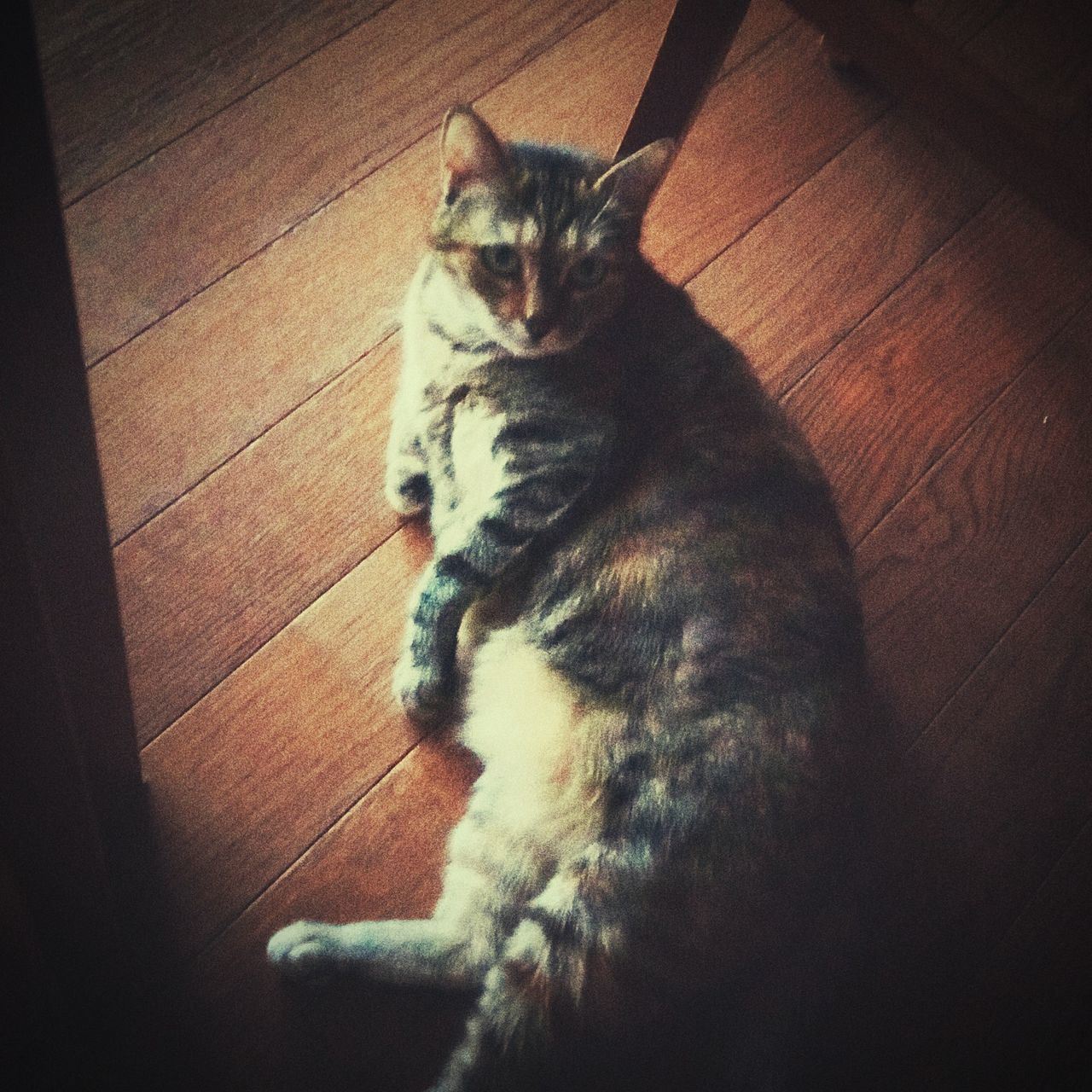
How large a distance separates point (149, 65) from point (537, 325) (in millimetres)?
827

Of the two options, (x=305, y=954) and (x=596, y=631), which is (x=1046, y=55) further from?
(x=305, y=954)

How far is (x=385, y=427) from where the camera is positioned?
139 centimetres

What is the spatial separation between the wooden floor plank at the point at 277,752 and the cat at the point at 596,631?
2.6 inches

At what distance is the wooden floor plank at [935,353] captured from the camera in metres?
1.48

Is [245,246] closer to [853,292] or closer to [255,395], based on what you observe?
[255,395]

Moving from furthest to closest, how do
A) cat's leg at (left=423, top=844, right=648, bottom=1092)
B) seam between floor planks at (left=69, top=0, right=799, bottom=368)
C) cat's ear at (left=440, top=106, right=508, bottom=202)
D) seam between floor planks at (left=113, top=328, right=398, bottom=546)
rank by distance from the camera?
seam between floor planks at (left=69, top=0, right=799, bottom=368) < seam between floor planks at (left=113, top=328, right=398, bottom=546) < cat's ear at (left=440, top=106, right=508, bottom=202) < cat's leg at (left=423, top=844, right=648, bottom=1092)

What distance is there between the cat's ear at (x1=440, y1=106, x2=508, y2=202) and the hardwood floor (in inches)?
14.2

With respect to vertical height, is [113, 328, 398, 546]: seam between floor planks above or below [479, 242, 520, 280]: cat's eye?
below

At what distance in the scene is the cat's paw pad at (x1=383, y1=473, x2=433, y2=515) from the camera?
1.32 m

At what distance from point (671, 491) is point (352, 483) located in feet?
1.53

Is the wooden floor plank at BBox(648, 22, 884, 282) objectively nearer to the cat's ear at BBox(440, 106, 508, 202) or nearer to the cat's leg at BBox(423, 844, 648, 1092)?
the cat's ear at BBox(440, 106, 508, 202)

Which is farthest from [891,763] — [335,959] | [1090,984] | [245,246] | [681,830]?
[245,246]

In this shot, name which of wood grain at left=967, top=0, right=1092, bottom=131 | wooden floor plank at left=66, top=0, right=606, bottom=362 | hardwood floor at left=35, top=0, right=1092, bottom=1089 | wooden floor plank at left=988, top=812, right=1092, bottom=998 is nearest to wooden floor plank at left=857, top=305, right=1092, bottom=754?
hardwood floor at left=35, top=0, right=1092, bottom=1089

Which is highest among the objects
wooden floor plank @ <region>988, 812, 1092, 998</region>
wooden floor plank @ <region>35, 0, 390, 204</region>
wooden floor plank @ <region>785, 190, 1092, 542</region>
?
wooden floor plank @ <region>35, 0, 390, 204</region>
